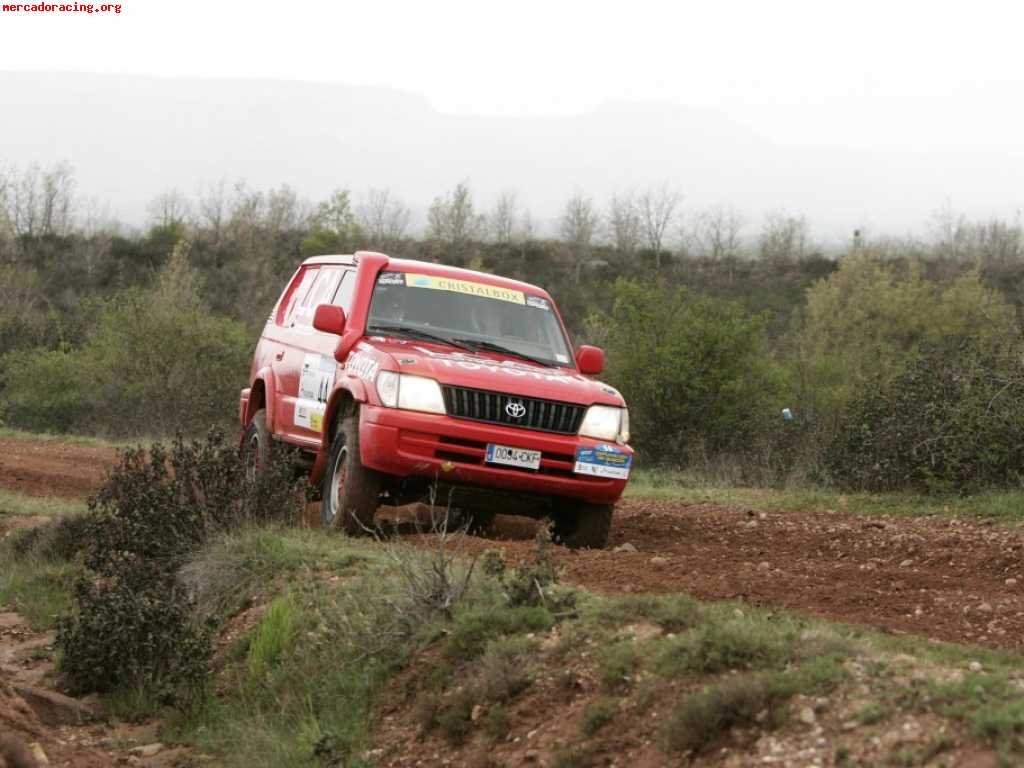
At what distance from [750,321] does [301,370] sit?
1768cm

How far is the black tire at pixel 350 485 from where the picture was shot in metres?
8.60

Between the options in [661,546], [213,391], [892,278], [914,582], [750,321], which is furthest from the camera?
[892,278]

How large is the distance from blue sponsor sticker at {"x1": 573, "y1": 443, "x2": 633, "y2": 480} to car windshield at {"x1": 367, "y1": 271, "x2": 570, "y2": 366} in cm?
104

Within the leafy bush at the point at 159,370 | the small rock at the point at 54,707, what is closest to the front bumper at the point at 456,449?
the small rock at the point at 54,707

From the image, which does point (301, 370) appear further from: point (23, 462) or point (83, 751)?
point (23, 462)

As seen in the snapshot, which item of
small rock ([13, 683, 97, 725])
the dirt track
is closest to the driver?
the dirt track

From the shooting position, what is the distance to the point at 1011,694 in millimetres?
4191

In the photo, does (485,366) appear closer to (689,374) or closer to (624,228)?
(689,374)

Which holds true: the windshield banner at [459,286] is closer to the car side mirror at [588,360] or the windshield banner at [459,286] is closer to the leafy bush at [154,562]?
the car side mirror at [588,360]

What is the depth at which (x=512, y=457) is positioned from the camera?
27.7ft

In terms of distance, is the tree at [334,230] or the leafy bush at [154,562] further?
the tree at [334,230]

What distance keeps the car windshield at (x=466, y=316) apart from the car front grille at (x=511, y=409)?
88 cm

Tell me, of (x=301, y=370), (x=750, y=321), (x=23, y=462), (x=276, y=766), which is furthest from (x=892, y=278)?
(x=276, y=766)

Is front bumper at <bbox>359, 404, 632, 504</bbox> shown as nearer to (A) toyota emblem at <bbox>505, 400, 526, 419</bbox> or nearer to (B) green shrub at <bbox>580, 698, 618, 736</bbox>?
(A) toyota emblem at <bbox>505, 400, 526, 419</bbox>
